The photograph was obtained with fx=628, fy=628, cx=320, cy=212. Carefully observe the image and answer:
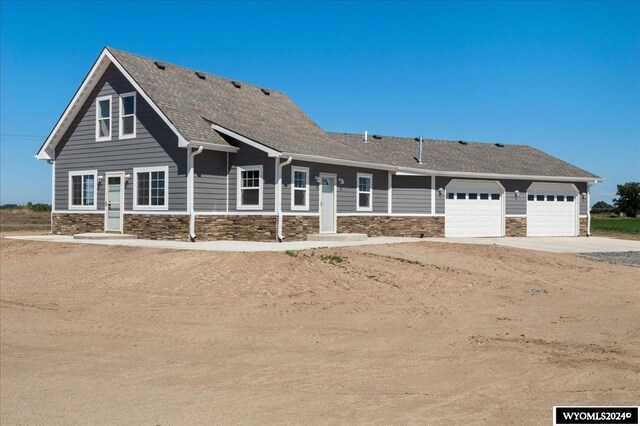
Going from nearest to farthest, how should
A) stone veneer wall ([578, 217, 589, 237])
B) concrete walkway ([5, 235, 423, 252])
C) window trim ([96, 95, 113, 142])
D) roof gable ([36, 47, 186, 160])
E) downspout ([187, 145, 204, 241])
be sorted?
concrete walkway ([5, 235, 423, 252]) < downspout ([187, 145, 204, 241]) < roof gable ([36, 47, 186, 160]) < window trim ([96, 95, 113, 142]) < stone veneer wall ([578, 217, 589, 237])

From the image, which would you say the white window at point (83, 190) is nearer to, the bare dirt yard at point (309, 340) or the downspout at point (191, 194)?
the downspout at point (191, 194)

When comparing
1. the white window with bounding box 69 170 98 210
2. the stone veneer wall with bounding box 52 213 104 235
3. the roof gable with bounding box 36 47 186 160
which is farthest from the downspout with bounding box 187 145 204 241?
the white window with bounding box 69 170 98 210

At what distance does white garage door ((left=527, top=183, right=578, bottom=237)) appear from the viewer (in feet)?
100.0

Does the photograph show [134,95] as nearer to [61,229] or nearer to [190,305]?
[61,229]

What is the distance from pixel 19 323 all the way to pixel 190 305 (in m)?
3.00

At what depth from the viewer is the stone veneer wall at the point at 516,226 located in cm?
2959

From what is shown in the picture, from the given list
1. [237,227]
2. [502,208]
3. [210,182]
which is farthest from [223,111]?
[502,208]

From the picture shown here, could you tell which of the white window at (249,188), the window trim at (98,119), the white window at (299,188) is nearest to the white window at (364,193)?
the white window at (299,188)

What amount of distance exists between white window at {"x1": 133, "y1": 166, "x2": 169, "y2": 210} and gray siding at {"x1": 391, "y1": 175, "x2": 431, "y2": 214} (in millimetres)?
10005

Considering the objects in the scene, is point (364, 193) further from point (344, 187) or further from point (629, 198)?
point (629, 198)

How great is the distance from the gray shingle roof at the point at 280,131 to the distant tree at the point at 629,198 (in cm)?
5837

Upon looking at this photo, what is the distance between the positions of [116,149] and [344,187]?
28.3 ft

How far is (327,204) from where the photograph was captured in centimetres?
2358

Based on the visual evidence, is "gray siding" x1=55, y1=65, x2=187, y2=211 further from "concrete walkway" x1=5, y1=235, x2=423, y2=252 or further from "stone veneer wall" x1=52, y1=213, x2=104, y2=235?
"concrete walkway" x1=5, y1=235, x2=423, y2=252
